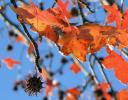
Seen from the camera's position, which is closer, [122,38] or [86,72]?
[122,38]

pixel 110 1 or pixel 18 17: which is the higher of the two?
pixel 110 1

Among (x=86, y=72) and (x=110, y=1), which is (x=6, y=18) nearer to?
(x=86, y=72)

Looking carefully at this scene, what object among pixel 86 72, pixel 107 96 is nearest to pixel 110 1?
pixel 86 72

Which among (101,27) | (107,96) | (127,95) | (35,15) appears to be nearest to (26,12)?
(35,15)

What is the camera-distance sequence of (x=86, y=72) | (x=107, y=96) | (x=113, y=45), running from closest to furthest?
(x=113, y=45), (x=86, y=72), (x=107, y=96)

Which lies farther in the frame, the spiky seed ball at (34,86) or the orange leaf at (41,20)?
the spiky seed ball at (34,86)

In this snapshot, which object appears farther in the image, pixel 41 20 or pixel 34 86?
pixel 34 86

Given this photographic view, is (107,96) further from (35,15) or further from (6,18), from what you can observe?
(35,15)

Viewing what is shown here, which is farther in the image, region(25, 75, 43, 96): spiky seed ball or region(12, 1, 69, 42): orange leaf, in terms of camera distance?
region(25, 75, 43, 96): spiky seed ball

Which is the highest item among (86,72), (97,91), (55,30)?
(97,91)

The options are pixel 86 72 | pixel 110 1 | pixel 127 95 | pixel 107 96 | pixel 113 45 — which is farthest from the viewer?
pixel 107 96
